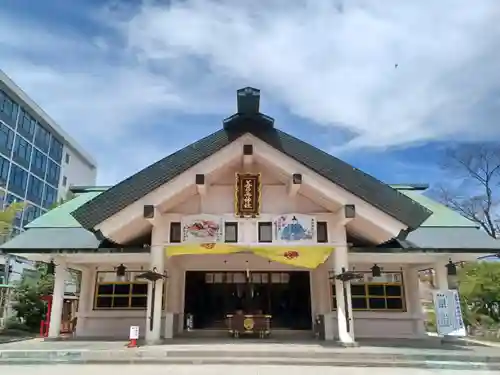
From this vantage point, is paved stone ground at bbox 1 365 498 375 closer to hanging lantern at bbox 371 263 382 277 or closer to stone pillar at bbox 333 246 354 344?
stone pillar at bbox 333 246 354 344

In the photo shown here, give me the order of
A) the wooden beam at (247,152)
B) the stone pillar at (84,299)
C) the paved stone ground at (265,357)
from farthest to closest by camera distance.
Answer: the stone pillar at (84,299), the wooden beam at (247,152), the paved stone ground at (265,357)

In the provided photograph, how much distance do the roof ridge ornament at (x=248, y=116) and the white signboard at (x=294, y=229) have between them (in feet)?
8.16

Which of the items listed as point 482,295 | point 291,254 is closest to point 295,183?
point 291,254

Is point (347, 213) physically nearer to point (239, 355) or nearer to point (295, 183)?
point (295, 183)

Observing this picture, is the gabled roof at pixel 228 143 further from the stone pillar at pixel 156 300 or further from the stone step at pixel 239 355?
the stone step at pixel 239 355

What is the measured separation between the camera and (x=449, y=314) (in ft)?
36.3

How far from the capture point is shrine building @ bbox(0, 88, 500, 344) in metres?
10.7

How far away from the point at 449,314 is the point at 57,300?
1103cm

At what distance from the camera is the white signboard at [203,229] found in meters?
10.9

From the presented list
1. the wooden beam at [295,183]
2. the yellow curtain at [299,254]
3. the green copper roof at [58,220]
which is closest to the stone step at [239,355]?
the yellow curtain at [299,254]

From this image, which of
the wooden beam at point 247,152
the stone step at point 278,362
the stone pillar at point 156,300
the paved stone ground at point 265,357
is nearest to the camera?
the stone step at point 278,362

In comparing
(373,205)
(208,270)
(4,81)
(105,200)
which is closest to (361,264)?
(373,205)

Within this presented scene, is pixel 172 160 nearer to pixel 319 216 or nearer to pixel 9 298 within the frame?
pixel 319 216

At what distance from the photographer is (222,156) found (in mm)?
10789
